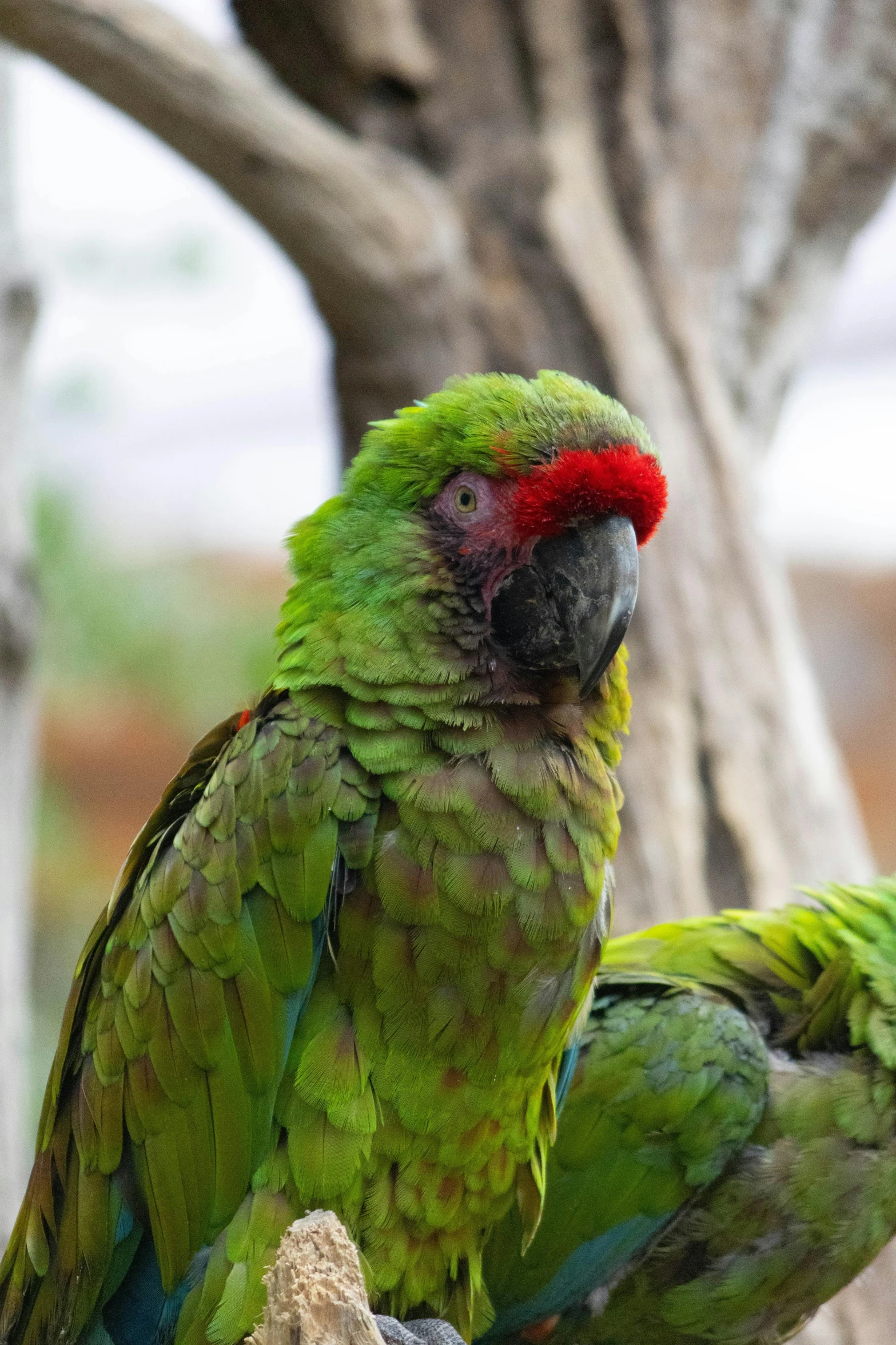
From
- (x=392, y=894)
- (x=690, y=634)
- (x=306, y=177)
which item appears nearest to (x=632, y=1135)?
(x=392, y=894)

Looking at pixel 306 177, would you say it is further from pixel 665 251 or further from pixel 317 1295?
pixel 317 1295

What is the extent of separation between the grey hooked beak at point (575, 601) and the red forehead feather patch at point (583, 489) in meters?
0.02

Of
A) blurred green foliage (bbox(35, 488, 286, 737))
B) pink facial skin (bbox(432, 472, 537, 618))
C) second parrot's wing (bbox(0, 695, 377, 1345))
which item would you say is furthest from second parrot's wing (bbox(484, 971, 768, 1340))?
blurred green foliage (bbox(35, 488, 286, 737))

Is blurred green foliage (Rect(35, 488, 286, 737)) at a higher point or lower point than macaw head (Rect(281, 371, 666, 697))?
higher

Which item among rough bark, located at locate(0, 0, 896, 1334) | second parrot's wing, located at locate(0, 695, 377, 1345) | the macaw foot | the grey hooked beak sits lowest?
the macaw foot

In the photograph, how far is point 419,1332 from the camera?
1840mm

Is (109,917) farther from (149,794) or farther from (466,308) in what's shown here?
(149,794)

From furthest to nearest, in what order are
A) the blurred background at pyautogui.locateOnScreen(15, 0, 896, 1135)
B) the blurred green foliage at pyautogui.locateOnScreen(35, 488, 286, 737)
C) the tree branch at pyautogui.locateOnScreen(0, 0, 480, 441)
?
the blurred background at pyautogui.locateOnScreen(15, 0, 896, 1135) → the blurred green foliage at pyautogui.locateOnScreen(35, 488, 286, 737) → the tree branch at pyautogui.locateOnScreen(0, 0, 480, 441)

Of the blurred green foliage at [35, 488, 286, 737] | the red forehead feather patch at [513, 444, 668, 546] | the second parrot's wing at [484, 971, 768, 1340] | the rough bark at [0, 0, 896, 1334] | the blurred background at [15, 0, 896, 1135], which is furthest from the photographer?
the blurred background at [15, 0, 896, 1135]

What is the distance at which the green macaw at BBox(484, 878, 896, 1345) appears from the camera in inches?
80.7

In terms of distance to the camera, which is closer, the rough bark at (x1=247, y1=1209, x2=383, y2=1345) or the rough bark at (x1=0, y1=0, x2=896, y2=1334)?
the rough bark at (x1=247, y1=1209, x2=383, y2=1345)

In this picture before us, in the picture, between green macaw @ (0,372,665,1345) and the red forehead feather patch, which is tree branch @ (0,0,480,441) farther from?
the red forehead feather patch

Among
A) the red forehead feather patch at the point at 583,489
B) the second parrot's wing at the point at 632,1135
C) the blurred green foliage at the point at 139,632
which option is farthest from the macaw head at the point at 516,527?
the blurred green foliage at the point at 139,632

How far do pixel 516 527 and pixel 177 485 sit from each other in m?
9.60
